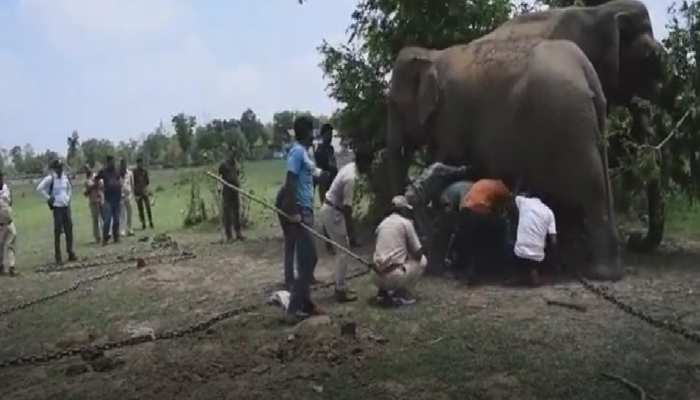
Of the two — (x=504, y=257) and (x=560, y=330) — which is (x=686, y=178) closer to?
(x=504, y=257)

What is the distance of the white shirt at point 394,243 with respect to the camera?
29.6 feet

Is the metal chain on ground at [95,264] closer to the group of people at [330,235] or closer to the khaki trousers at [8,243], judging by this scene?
the khaki trousers at [8,243]

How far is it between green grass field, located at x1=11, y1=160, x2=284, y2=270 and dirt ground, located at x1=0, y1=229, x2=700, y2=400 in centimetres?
636

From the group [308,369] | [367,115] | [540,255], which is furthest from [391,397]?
[367,115]

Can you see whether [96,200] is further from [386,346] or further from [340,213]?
[386,346]

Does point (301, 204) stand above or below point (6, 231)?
above

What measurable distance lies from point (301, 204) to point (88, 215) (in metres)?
20.4

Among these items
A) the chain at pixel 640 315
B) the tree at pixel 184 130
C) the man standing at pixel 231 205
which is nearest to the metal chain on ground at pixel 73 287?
the man standing at pixel 231 205

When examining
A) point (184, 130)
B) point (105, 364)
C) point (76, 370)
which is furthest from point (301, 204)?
point (184, 130)

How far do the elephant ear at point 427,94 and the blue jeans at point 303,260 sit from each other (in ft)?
12.5

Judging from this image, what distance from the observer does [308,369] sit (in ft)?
23.2

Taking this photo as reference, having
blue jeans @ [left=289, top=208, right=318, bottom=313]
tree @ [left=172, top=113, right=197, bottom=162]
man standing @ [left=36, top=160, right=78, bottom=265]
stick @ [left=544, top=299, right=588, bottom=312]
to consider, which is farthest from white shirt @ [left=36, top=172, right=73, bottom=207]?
tree @ [left=172, top=113, right=197, bottom=162]

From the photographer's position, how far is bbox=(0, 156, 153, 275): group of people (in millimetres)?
14023

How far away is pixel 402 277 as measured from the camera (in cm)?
910
